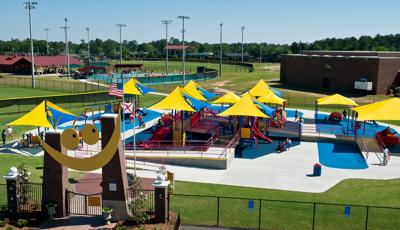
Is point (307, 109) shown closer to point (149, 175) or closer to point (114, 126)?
point (149, 175)

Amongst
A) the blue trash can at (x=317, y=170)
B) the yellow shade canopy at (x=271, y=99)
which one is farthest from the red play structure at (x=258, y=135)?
the blue trash can at (x=317, y=170)

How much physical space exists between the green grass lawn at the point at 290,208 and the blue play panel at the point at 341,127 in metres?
13.7

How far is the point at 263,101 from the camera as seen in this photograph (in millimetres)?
40062

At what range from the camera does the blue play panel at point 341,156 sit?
93.3ft

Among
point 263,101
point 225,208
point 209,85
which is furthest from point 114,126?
point 209,85

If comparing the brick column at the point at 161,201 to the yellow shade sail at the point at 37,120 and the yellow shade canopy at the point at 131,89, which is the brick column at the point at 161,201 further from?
the yellow shade canopy at the point at 131,89

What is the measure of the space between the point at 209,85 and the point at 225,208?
57.3 meters

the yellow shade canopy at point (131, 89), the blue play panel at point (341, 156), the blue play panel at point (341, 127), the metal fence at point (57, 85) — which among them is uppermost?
the yellow shade canopy at point (131, 89)

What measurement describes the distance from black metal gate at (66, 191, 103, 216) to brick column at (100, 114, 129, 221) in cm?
98

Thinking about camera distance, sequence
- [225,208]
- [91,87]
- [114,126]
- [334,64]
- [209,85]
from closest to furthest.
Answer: [114,126] → [225,208] → [334,64] → [91,87] → [209,85]

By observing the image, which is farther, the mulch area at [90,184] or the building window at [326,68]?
the building window at [326,68]

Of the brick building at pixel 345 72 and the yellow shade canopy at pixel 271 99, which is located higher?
the brick building at pixel 345 72

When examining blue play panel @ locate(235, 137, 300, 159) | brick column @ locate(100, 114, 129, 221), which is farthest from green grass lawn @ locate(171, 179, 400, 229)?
blue play panel @ locate(235, 137, 300, 159)

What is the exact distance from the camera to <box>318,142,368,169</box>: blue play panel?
2844cm
